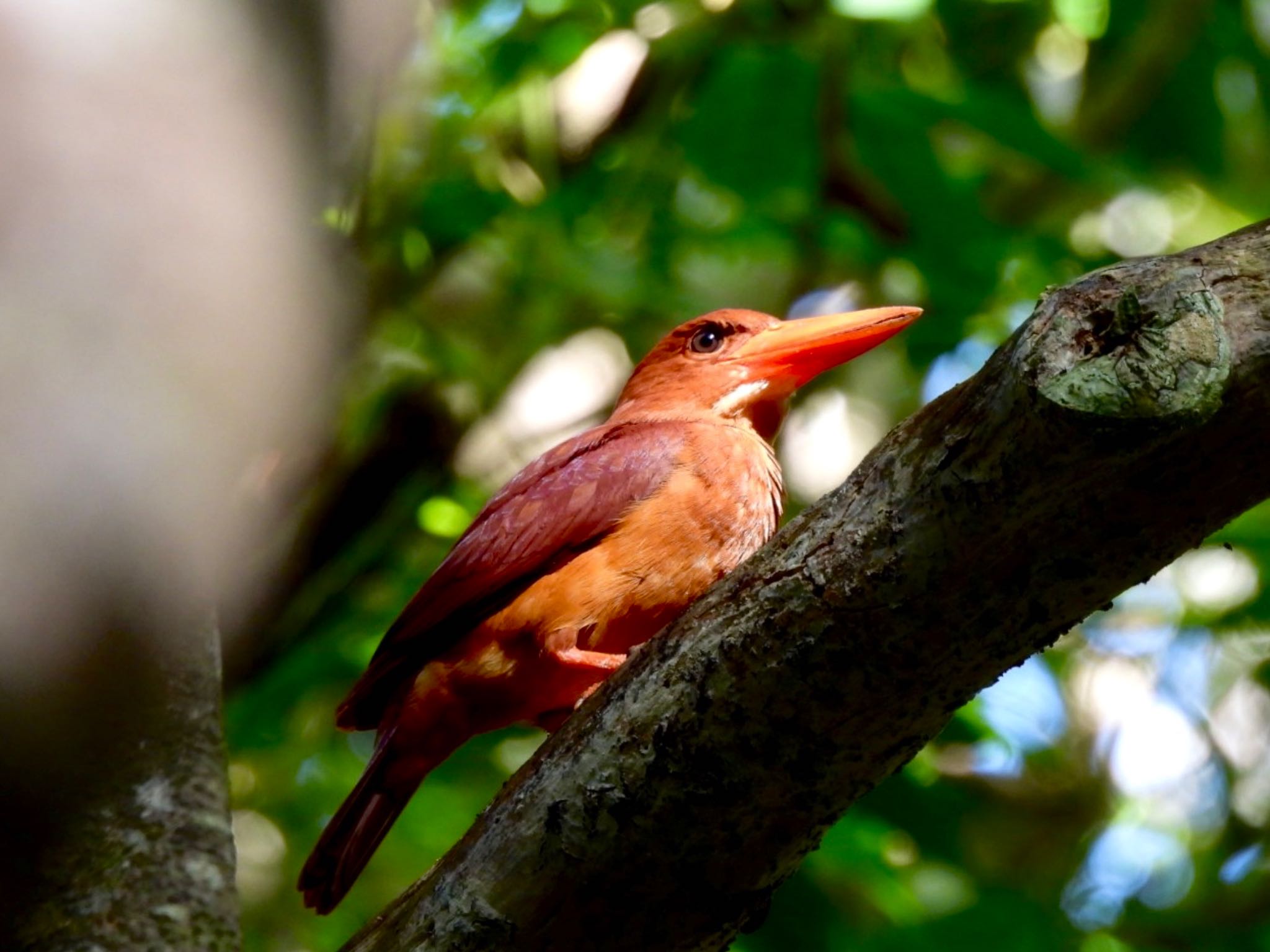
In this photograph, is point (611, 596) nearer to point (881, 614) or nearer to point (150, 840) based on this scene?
point (150, 840)

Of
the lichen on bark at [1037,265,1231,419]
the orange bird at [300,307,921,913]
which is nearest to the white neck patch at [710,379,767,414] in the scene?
the orange bird at [300,307,921,913]

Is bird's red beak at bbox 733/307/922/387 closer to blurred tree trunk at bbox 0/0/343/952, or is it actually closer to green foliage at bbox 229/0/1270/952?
green foliage at bbox 229/0/1270/952

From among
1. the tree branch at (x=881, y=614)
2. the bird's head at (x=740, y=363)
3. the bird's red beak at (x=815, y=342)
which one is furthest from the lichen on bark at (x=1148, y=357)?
the bird's head at (x=740, y=363)

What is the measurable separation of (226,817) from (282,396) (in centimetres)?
133

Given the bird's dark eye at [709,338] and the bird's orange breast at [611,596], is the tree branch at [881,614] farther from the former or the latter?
the bird's dark eye at [709,338]

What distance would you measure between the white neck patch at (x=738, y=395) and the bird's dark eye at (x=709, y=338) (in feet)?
0.69

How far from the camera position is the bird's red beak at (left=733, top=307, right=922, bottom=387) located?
3555mm

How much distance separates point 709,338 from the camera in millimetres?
4215

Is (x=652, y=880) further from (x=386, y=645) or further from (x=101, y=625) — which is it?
(x=386, y=645)

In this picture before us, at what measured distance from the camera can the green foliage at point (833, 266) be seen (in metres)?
3.75

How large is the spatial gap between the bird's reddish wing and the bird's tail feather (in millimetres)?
149

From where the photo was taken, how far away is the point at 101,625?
2.36 meters

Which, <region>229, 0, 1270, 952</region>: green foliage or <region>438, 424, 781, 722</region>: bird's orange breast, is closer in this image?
<region>438, 424, 781, 722</region>: bird's orange breast

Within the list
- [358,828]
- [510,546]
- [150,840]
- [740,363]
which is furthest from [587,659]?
[740,363]
